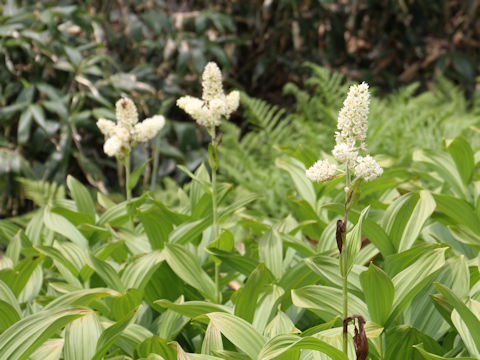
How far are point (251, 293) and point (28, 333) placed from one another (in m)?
0.44

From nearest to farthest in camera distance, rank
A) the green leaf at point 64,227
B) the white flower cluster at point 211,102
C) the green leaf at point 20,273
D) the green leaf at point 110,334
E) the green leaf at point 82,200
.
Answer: the green leaf at point 110,334
the white flower cluster at point 211,102
the green leaf at point 20,273
the green leaf at point 64,227
the green leaf at point 82,200

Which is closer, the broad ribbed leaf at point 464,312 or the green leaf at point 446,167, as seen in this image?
the broad ribbed leaf at point 464,312

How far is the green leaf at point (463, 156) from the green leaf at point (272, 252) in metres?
0.61

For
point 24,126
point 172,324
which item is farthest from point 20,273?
point 24,126

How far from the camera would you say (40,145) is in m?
3.44

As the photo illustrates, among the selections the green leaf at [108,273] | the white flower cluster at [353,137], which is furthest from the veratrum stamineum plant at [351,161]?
the green leaf at [108,273]

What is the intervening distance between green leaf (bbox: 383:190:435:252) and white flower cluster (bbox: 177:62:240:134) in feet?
1.44

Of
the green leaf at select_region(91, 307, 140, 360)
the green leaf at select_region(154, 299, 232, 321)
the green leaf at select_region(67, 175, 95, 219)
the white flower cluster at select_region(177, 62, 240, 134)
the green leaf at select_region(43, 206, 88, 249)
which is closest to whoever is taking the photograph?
the green leaf at select_region(91, 307, 140, 360)

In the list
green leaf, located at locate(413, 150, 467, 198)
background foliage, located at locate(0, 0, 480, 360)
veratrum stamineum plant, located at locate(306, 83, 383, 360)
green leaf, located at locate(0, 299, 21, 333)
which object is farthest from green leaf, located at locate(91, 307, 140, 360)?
green leaf, located at locate(413, 150, 467, 198)

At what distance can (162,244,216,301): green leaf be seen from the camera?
4.45 ft

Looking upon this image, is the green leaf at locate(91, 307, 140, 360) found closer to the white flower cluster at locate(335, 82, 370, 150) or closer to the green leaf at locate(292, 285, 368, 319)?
the green leaf at locate(292, 285, 368, 319)

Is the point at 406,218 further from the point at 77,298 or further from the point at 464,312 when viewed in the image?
the point at 77,298

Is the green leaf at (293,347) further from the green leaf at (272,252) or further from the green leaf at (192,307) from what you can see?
the green leaf at (272,252)

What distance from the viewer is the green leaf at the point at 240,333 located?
1.08m
